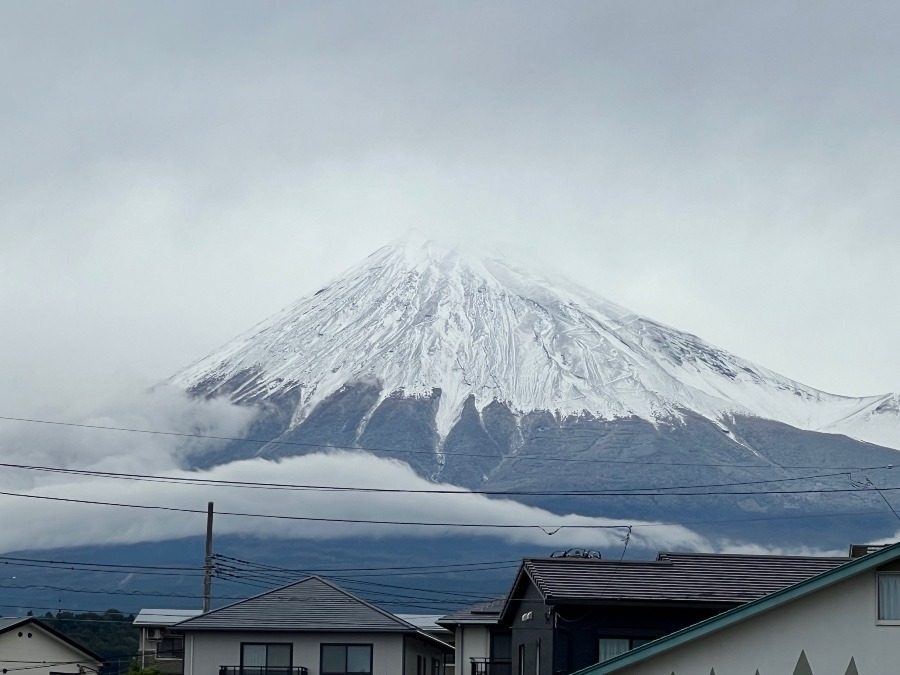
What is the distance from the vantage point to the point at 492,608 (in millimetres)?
45750

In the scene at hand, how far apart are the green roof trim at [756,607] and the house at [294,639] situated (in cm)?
2318

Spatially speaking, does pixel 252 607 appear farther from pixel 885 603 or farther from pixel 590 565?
pixel 885 603

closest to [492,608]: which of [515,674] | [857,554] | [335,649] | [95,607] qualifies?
[335,649]

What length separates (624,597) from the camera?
27.6 m

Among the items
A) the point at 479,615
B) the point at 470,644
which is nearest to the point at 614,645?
the point at 479,615

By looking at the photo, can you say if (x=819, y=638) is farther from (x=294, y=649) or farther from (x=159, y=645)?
(x=159, y=645)

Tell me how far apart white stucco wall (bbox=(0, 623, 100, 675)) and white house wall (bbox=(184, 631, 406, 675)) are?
21.4 ft

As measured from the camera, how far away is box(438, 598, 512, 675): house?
1581 inches

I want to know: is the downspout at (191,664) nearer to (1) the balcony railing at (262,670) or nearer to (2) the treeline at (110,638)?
(1) the balcony railing at (262,670)

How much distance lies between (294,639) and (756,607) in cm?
2675

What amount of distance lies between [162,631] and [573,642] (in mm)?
33440

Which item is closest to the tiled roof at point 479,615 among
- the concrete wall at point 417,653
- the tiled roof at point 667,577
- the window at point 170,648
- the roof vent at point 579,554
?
the concrete wall at point 417,653

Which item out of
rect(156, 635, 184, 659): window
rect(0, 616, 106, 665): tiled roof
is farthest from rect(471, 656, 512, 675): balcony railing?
rect(156, 635, 184, 659): window

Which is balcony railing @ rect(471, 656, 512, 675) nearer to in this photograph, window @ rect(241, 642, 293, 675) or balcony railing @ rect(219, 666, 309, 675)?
balcony railing @ rect(219, 666, 309, 675)
